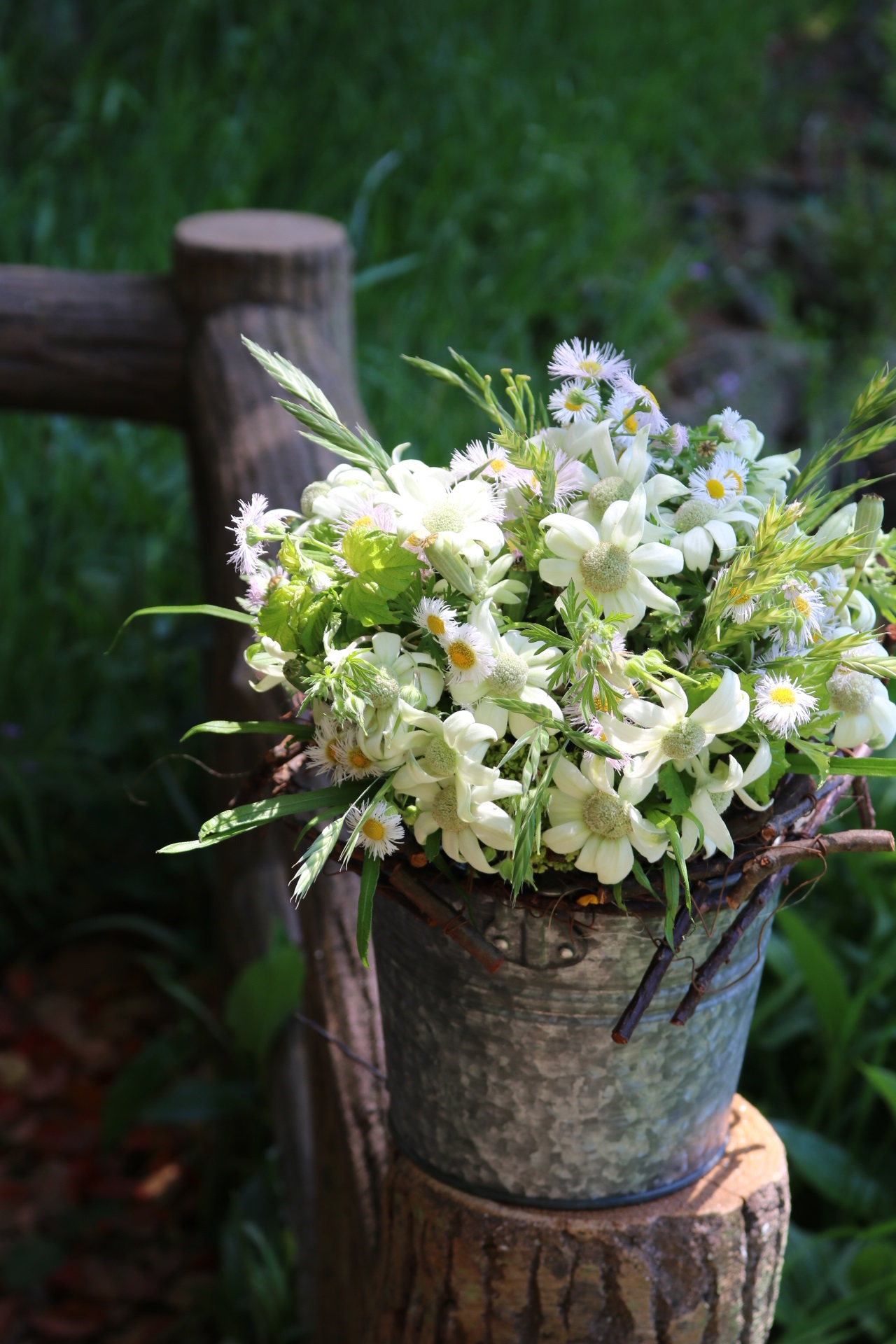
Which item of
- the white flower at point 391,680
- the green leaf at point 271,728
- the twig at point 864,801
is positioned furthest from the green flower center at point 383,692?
the twig at point 864,801

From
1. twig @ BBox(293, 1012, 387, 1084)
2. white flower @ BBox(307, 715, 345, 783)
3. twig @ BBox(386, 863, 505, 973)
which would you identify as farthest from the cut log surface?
white flower @ BBox(307, 715, 345, 783)

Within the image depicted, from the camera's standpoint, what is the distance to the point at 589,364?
0.66 metres

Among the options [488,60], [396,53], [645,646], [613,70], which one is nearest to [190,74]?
[396,53]

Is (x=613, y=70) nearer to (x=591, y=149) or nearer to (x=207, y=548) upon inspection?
(x=591, y=149)

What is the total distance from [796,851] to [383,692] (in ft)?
0.80

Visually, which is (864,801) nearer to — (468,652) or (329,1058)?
(468,652)

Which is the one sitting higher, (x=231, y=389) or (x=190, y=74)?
(x=190, y=74)

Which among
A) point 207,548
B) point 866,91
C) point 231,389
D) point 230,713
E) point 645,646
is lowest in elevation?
point 230,713

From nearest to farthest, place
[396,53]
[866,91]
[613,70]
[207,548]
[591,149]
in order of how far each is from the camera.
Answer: [207,548] < [396,53] < [591,149] < [613,70] < [866,91]

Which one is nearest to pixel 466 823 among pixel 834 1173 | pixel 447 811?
pixel 447 811

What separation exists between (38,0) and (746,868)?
315 cm

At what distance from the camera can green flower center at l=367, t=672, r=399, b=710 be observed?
563 millimetres

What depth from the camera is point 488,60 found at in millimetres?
3420

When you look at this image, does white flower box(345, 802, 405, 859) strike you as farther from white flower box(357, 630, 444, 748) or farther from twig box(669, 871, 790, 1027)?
twig box(669, 871, 790, 1027)
